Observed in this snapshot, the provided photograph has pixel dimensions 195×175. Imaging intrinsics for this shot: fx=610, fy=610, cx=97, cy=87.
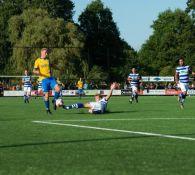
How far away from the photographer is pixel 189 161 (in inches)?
301

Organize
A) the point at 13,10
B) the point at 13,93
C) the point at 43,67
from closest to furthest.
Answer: the point at 43,67
the point at 13,93
the point at 13,10

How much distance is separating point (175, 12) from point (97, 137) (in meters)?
96.8

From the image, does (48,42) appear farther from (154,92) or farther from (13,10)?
(13,10)

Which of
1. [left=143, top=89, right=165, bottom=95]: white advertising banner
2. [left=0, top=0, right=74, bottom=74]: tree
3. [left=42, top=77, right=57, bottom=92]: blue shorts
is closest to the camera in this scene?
[left=42, top=77, right=57, bottom=92]: blue shorts

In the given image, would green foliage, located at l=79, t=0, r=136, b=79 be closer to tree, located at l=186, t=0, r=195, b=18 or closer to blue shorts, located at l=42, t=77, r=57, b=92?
tree, located at l=186, t=0, r=195, b=18

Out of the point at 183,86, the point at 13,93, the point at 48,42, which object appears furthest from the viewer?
the point at 48,42

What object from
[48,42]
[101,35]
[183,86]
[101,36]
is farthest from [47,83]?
[101,35]

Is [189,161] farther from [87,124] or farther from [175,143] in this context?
[87,124]

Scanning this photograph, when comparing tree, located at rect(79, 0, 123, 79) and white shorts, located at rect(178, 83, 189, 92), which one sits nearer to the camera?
white shorts, located at rect(178, 83, 189, 92)

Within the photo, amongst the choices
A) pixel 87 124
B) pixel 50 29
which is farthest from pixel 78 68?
pixel 87 124

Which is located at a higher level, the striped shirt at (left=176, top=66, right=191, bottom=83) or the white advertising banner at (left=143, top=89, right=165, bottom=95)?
the striped shirt at (left=176, top=66, right=191, bottom=83)

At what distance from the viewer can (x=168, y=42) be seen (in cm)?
10319

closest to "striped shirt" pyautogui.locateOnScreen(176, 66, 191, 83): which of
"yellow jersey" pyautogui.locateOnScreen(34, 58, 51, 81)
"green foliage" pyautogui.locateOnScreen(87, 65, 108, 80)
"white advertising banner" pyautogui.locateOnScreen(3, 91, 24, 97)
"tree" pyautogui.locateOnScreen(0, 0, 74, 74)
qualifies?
"yellow jersey" pyautogui.locateOnScreen(34, 58, 51, 81)

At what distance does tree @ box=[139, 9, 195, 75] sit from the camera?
326ft
